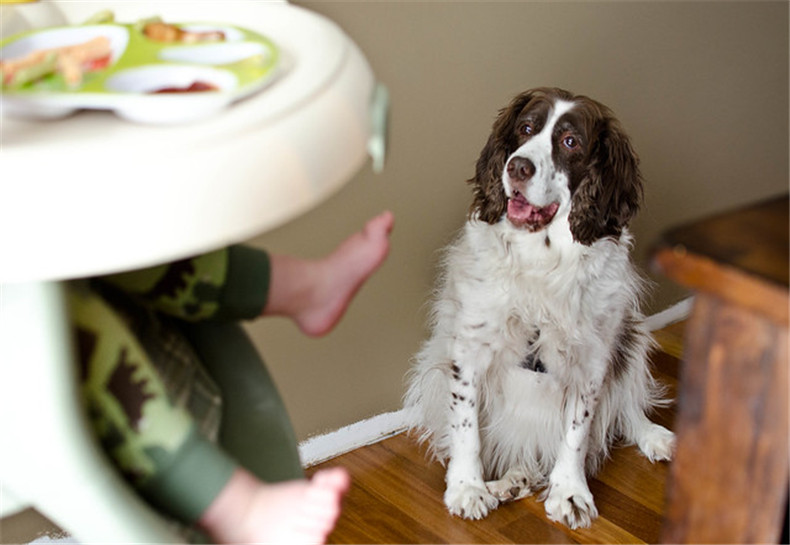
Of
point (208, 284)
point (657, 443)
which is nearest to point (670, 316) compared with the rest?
point (657, 443)

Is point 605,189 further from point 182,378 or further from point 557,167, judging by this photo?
point 182,378

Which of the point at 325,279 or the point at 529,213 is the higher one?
the point at 325,279

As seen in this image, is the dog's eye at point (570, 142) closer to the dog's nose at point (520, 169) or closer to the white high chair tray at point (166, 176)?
the dog's nose at point (520, 169)

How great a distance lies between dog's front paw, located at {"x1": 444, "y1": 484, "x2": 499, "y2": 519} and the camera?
78.8 inches

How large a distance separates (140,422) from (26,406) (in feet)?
0.26

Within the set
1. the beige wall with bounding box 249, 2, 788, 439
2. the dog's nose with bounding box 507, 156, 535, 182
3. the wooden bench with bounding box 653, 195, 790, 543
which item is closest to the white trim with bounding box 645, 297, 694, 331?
the beige wall with bounding box 249, 2, 788, 439

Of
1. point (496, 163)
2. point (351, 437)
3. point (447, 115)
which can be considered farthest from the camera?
point (351, 437)

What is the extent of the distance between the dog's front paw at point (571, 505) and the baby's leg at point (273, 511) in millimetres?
1372

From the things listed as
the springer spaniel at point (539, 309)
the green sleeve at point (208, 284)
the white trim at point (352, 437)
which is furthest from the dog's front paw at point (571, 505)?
the green sleeve at point (208, 284)

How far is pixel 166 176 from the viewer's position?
597 mm

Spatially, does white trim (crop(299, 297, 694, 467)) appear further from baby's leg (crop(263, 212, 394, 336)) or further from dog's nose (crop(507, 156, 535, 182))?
baby's leg (crop(263, 212, 394, 336))

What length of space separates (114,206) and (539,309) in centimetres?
148

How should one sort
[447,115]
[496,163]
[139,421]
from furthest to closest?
1. [447,115]
2. [496,163]
3. [139,421]

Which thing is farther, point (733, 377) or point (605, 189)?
point (605, 189)
